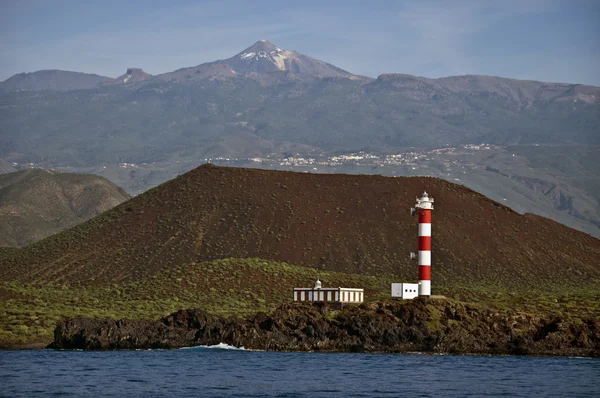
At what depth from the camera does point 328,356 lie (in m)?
81.1

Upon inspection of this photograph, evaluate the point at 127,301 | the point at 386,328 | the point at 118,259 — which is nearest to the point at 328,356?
the point at 386,328

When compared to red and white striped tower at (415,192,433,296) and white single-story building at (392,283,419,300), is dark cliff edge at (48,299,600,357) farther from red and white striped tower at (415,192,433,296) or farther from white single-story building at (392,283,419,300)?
white single-story building at (392,283,419,300)

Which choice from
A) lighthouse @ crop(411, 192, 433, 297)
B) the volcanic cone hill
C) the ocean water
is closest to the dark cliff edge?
the ocean water

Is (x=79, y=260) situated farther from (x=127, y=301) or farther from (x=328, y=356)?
(x=328, y=356)

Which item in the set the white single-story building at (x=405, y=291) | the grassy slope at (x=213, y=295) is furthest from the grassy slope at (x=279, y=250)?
the white single-story building at (x=405, y=291)

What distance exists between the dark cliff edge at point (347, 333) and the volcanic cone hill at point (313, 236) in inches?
1329

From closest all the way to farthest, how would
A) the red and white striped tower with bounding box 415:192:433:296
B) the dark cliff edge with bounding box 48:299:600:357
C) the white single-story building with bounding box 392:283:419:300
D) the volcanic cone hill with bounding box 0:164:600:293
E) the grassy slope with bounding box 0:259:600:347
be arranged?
1. the dark cliff edge with bounding box 48:299:600:357
2. the red and white striped tower with bounding box 415:192:433:296
3. the white single-story building with bounding box 392:283:419:300
4. the grassy slope with bounding box 0:259:600:347
5. the volcanic cone hill with bounding box 0:164:600:293

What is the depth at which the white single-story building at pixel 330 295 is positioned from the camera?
311 feet

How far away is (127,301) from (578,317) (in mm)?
41284

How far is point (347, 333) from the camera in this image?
85.1 m

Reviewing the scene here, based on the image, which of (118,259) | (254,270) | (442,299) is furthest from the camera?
(118,259)

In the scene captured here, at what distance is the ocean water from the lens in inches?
2470

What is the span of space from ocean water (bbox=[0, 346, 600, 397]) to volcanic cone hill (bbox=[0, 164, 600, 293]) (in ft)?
138

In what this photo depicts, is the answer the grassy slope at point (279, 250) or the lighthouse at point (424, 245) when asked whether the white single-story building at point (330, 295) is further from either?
the lighthouse at point (424, 245)
